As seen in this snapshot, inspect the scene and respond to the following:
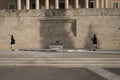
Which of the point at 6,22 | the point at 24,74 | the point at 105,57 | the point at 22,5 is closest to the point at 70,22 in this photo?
the point at 6,22

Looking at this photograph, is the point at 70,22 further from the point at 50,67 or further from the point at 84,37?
the point at 50,67

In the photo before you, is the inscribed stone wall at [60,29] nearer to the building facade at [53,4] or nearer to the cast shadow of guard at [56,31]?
the cast shadow of guard at [56,31]

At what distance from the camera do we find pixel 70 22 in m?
33.6

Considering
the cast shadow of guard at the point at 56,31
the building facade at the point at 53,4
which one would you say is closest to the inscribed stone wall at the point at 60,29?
the cast shadow of guard at the point at 56,31

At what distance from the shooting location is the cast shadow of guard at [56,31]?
3291cm

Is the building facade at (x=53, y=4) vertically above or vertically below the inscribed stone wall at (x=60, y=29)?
above

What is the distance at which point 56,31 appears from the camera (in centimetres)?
3316

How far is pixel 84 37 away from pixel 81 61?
15.0 m

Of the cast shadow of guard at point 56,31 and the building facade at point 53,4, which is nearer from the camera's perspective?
the cast shadow of guard at point 56,31

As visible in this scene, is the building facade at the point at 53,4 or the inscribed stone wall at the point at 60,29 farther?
the building facade at the point at 53,4

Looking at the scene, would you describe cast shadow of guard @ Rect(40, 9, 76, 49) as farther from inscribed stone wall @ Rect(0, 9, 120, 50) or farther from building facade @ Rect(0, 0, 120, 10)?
building facade @ Rect(0, 0, 120, 10)

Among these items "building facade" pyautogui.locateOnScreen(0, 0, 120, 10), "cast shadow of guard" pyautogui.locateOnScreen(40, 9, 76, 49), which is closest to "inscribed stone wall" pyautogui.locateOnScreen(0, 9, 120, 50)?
"cast shadow of guard" pyautogui.locateOnScreen(40, 9, 76, 49)

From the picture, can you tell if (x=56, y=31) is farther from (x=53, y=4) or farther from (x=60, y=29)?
(x=53, y=4)

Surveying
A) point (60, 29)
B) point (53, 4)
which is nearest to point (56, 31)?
point (60, 29)
